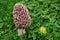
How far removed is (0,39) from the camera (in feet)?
15.6

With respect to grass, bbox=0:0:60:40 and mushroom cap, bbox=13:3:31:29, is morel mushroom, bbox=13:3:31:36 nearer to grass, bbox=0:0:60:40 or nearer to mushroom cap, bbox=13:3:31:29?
mushroom cap, bbox=13:3:31:29

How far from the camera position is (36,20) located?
502 cm

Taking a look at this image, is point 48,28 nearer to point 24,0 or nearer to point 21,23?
point 21,23

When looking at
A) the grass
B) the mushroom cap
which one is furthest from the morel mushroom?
the grass

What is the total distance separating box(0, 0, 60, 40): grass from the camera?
4.64 metres

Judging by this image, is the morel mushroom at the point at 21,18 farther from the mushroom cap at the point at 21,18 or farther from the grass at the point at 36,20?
the grass at the point at 36,20

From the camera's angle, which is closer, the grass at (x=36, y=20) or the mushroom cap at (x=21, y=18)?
the mushroom cap at (x=21, y=18)

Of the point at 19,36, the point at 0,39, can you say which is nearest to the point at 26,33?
the point at 19,36

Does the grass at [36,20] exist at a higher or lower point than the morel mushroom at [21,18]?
lower

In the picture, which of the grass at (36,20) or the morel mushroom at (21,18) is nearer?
the morel mushroom at (21,18)

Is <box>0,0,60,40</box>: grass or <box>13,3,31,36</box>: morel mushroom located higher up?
<box>13,3,31,36</box>: morel mushroom

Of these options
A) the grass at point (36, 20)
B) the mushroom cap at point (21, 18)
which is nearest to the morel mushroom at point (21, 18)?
the mushroom cap at point (21, 18)

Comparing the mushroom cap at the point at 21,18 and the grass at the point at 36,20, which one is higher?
the mushroom cap at the point at 21,18

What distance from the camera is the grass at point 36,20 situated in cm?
464
